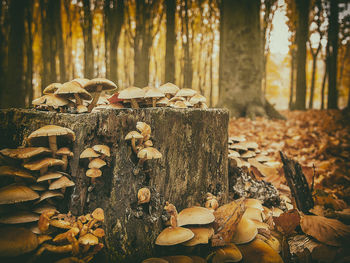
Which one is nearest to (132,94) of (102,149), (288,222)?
(102,149)

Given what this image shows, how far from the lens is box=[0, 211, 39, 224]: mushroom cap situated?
57.8 inches

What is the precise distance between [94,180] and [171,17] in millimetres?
9085

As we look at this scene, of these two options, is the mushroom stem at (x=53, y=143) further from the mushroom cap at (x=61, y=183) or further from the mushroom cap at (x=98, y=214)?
the mushroom cap at (x=98, y=214)

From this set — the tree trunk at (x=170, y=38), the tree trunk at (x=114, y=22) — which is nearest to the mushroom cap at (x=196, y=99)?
the tree trunk at (x=170, y=38)

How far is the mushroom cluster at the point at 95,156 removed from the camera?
5.39 ft

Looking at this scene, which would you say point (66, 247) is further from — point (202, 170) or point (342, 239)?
point (342, 239)

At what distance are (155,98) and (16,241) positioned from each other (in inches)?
61.6

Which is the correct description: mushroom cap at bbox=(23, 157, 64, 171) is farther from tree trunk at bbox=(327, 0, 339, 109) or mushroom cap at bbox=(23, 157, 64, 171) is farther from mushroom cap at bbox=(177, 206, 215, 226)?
tree trunk at bbox=(327, 0, 339, 109)

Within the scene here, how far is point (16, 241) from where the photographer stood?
139 cm

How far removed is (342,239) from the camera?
1.81m

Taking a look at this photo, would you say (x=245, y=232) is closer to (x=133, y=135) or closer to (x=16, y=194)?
(x=133, y=135)

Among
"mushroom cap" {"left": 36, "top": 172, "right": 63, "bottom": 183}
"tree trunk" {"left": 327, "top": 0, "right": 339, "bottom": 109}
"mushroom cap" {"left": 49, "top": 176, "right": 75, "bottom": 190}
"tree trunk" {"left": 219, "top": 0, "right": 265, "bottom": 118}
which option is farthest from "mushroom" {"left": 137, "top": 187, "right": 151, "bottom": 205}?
"tree trunk" {"left": 327, "top": 0, "right": 339, "bottom": 109}

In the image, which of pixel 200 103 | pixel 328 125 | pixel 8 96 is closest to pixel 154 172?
pixel 200 103

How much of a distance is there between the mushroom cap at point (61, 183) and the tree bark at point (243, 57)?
6.82m
